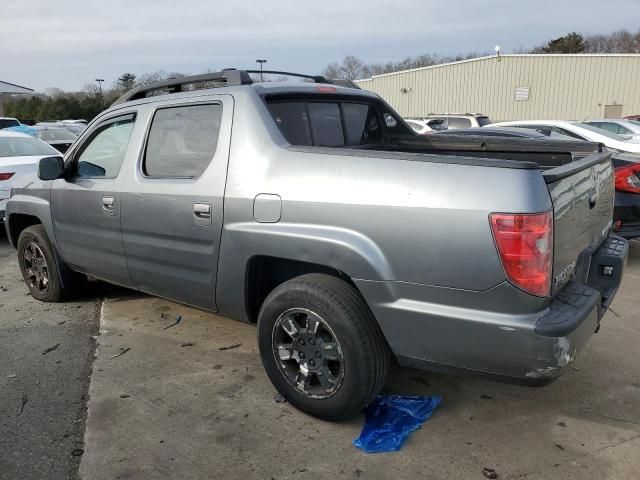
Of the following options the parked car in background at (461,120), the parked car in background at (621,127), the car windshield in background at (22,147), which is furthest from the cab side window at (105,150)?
the parked car in background at (461,120)

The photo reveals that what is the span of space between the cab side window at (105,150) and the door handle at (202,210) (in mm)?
1028

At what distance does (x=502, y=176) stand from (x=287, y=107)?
5.49ft

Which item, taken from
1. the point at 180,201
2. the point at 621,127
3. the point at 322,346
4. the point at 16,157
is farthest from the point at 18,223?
the point at 621,127

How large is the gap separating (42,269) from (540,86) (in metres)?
31.8

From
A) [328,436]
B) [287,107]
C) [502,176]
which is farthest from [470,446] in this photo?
[287,107]

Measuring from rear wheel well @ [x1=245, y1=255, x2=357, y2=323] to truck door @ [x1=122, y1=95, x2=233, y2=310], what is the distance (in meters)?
0.26

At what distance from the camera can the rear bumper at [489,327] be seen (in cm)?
234

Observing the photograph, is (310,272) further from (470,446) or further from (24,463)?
(24,463)

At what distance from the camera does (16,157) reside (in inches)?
330

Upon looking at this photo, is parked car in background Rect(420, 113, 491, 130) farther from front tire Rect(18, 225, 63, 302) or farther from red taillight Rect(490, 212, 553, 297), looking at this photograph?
red taillight Rect(490, 212, 553, 297)

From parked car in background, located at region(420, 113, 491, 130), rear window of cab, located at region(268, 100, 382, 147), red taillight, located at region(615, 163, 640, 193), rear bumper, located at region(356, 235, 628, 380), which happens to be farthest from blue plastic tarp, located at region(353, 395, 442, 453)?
parked car in background, located at region(420, 113, 491, 130)

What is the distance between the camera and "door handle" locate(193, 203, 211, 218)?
3.25m

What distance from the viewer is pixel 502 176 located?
230cm

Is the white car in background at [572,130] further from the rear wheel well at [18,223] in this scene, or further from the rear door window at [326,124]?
the rear wheel well at [18,223]
